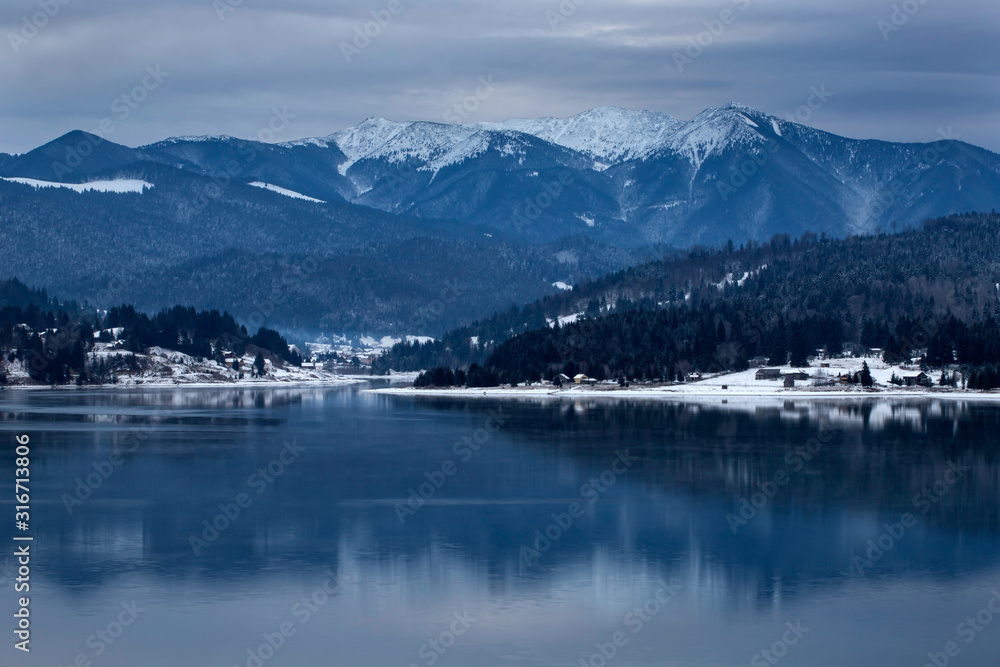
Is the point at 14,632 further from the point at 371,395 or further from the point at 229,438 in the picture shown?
the point at 371,395

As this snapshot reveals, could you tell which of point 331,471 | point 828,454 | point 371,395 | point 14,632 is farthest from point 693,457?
point 371,395

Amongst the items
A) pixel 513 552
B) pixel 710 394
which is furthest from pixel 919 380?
pixel 513 552

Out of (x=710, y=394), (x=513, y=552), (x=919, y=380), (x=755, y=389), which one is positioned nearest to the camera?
(x=513, y=552)

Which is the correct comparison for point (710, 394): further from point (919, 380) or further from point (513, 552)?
point (513, 552)

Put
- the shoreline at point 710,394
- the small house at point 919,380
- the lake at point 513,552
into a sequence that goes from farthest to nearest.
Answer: the small house at point 919,380 → the shoreline at point 710,394 → the lake at point 513,552

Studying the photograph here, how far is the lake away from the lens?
31.9 metres

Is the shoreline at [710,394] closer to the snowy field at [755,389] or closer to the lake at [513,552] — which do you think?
the snowy field at [755,389]

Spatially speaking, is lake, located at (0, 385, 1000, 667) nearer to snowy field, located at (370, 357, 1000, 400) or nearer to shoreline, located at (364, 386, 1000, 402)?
shoreline, located at (364, 386, 1000, 402)

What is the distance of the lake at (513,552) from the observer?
31938 mm

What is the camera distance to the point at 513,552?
43125 millimetres

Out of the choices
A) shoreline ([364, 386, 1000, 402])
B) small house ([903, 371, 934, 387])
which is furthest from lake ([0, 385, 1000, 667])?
small house ([903, 371, 934, 387])

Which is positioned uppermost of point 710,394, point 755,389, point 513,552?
point 755,389

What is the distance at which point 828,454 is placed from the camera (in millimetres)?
74188

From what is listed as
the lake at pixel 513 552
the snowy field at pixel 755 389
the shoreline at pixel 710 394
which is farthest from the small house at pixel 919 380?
the lake at pixel 513 552
